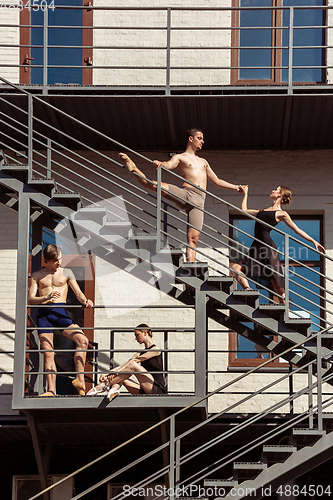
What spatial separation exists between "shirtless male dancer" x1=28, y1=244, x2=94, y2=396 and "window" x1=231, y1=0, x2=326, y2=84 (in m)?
4.85

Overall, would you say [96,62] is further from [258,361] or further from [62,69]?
[258,361]

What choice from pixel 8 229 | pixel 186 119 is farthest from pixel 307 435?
pixel 8 229

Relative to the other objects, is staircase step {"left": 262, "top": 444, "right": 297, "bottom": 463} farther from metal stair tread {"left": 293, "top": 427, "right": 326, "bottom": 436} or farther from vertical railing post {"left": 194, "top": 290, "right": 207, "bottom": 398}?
vertical railing post {"left": 194, "top": 290, "right": 207, "bottom": 398}

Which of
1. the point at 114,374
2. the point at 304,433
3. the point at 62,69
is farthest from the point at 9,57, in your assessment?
the point at 304,433

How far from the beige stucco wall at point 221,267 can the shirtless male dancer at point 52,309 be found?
1.84 meters

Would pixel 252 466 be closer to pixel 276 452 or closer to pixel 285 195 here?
pixel 276 452

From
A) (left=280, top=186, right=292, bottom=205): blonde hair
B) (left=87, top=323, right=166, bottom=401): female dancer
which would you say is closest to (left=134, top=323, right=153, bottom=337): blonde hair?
(left=87, top=323, right=166, bottom=401): female dancer

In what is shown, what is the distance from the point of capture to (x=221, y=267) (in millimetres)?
12828

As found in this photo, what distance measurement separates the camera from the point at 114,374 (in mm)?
10117

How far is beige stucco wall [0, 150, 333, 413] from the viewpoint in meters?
12.3

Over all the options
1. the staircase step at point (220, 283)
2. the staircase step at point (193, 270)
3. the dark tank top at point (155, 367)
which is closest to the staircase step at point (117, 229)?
the staircase step at point (193, 270)

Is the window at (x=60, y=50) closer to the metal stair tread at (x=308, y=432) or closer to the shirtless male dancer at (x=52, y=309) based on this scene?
the shirtless male dancer at (x=52, y=309)

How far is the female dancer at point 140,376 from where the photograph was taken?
33.2ft

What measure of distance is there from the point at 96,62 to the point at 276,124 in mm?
3416
